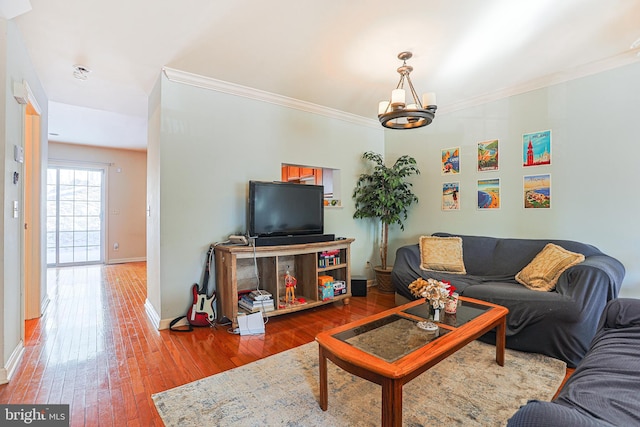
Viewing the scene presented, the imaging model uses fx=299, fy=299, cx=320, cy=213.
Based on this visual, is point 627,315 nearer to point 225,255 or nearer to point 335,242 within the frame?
point 335,242

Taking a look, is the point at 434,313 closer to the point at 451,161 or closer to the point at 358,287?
the point at 358,287

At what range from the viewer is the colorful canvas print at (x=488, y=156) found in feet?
12.0

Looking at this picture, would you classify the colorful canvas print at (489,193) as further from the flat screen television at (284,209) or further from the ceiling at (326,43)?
the flat screen television at (284,209)

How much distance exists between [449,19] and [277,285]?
2843 mm

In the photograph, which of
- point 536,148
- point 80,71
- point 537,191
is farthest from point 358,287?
point 80,71

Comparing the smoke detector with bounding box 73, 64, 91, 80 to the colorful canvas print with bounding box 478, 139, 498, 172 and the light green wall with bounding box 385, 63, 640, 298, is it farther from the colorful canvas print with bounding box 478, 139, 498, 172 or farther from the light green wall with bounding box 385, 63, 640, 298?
the colorful canvas print with bounding box 478, 139, 498, 172

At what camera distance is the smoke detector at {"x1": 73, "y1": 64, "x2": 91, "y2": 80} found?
2.88 meters

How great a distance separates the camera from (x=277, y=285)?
10.3 ft

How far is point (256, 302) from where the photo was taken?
119 inches

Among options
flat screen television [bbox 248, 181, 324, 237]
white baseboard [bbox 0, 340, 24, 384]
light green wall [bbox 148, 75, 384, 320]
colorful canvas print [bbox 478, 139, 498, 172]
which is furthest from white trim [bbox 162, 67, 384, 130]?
white baseboard [bbox 0, 340, 24, 384]

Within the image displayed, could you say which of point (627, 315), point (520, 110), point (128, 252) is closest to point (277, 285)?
point (627, 315)

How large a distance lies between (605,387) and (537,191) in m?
2.76

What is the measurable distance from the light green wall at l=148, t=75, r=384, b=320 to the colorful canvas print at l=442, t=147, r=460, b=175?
1.87 m

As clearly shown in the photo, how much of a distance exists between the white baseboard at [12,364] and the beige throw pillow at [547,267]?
13.3 ft
